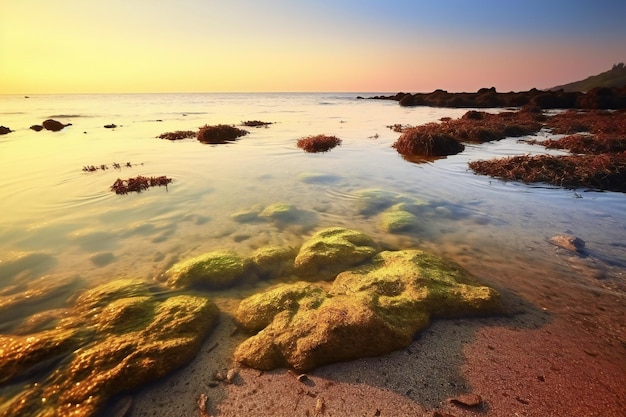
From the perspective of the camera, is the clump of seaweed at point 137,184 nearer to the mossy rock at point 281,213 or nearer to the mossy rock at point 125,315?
the mossy rock at point 281,213

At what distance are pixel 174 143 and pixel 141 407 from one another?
22.4 meters

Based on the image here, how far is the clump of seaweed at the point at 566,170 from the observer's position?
38.6ft

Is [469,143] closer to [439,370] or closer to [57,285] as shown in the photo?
[439,370]

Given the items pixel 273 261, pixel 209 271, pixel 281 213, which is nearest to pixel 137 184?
pixel 281 213

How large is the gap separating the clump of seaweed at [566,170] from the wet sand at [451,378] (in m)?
9.30

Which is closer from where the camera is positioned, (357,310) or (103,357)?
(103,357)

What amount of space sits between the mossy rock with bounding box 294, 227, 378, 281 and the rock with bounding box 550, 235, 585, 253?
13.9ft

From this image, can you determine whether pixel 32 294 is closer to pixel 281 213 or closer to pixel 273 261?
pixel 273 261

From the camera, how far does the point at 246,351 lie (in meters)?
4.27

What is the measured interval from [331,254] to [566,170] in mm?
11880

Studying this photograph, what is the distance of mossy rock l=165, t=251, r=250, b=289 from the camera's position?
597 cm

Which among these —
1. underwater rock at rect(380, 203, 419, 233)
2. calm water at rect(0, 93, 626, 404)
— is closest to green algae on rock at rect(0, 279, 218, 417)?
calm water at rect(0, 93, 626, 404)

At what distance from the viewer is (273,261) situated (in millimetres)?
6629

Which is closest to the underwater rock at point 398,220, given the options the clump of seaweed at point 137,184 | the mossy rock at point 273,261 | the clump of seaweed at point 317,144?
the mossy rock at point 273,261
